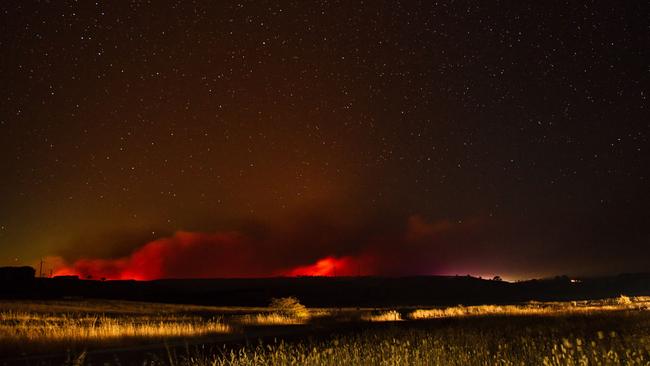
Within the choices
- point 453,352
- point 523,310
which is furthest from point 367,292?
point 453,352

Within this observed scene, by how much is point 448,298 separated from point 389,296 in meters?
14.7

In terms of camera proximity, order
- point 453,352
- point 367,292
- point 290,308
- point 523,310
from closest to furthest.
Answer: point 453,352
point 290,308
point 523,310
point 367,292

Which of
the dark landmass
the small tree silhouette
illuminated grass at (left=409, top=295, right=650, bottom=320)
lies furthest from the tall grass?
the dark landmass

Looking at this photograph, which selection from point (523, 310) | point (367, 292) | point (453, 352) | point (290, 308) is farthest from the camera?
point (367, 292)

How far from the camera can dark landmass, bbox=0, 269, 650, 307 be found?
124m

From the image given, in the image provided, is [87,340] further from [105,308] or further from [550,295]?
[550,295]

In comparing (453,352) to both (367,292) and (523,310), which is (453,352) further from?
(367,292)

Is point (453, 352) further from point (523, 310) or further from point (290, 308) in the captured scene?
point (523, 310)

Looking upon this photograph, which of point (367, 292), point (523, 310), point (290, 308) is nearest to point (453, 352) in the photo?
point (290, 308)

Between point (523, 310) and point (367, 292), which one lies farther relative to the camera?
point (367, 292)

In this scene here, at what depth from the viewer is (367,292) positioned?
15862 cm

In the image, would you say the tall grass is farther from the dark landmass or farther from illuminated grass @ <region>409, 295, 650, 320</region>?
the dark landmass

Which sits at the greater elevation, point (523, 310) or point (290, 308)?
point (290, 308)

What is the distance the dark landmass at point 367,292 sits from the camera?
124 metres
